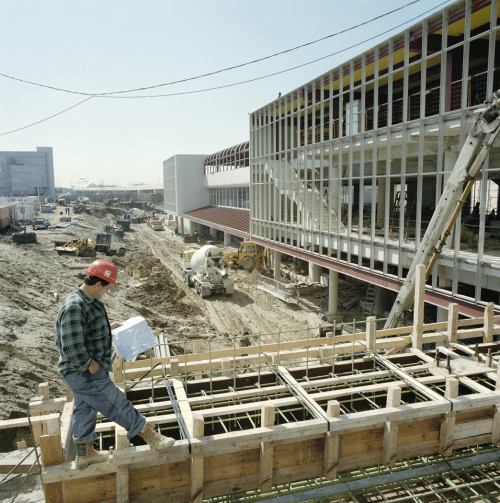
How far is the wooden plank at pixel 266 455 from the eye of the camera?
464 centimetres

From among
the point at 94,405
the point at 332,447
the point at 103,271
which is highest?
the point at 103,271

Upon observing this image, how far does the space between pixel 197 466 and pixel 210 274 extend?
1970cm

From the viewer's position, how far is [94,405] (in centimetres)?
418

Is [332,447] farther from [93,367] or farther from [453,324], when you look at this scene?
[453,324]

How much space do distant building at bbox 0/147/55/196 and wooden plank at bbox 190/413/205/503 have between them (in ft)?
447

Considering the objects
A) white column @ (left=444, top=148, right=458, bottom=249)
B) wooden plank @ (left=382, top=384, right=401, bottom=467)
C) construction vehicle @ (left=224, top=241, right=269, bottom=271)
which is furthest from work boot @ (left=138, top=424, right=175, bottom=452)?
construction vehicle @ (left=224, top=241, right=269, bottom=271)

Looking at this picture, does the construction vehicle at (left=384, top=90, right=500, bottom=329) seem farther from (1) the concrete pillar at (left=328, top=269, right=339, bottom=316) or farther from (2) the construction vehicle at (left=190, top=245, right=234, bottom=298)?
(2) the construction vehicle at (left=190, top=245, right=234, bottom=298)

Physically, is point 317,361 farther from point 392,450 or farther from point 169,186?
point 169,186

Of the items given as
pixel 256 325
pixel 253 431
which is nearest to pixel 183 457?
pixel 253 431

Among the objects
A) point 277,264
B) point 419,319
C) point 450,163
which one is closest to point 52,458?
point 419,319

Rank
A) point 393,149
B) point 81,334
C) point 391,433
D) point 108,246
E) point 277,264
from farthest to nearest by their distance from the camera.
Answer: point 108,246 < point 277,264 < point 393,149 < point 391,433 < point 81,334

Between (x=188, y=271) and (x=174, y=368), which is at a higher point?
(x=174, y=368)

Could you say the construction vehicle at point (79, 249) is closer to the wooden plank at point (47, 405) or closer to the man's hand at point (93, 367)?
the wooden plank at point (47, 405)

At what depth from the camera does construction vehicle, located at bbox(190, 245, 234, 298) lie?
23.6 m
